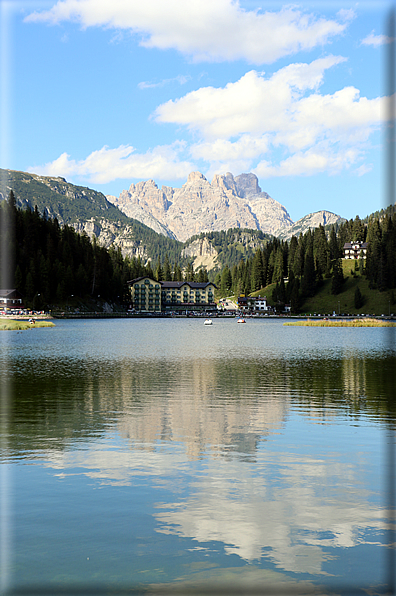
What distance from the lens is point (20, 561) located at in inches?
516

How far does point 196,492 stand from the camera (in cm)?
1834

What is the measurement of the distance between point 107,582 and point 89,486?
7.39 m

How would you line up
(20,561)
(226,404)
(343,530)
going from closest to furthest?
(20,561), (343,530), (226,404)

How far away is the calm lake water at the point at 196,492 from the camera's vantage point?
40.9ft

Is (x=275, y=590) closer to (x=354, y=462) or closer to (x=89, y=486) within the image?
(x=89, y=486)

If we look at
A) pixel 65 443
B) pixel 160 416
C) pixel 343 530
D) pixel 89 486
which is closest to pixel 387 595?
pixel 343 530

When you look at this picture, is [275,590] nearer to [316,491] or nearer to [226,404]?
[316,491]

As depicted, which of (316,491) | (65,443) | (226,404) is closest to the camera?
(316,491)

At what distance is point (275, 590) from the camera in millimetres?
11320

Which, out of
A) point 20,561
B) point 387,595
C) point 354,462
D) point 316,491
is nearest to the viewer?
point 387,595

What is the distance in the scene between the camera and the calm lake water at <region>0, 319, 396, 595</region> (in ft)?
40.9

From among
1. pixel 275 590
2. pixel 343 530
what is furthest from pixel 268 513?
pixel 275 590

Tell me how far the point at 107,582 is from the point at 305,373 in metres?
47.9

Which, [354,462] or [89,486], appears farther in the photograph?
[354,462]
